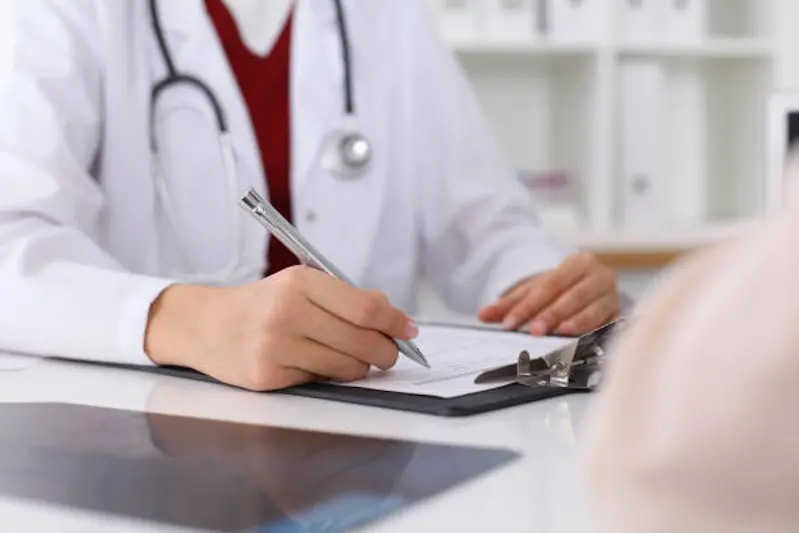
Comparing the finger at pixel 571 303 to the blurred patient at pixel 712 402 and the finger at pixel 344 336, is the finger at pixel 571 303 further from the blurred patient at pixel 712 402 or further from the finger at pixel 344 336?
the blurred patient at pixel 712 402

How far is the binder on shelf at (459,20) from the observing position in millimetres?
2318

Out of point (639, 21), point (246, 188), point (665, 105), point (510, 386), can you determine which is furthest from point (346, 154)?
point (665, 105)

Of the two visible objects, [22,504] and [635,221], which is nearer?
[22,504]

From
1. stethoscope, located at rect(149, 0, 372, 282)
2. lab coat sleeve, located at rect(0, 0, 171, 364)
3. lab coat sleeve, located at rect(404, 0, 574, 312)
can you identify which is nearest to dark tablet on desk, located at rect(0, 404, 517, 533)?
lab coat sleeve, located at rect(0, 0, 171, 364)

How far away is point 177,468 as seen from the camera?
1.65 ft

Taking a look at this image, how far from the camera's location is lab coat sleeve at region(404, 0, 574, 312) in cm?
142

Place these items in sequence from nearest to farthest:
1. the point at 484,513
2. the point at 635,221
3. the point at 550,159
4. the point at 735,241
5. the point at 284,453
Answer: the point at 735,241, the point at 484,513, the point at 284,453, the point at 635,221, the point at 550,159

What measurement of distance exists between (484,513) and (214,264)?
0.87 m

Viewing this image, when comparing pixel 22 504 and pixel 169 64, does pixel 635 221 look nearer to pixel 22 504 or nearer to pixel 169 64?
pixel 169 64

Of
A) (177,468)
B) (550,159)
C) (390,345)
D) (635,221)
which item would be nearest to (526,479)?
(177,468)

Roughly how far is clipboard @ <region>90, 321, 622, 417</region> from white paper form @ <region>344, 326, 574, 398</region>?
1 cm

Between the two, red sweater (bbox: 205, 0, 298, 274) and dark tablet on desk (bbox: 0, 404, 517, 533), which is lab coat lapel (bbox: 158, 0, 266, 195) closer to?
red sweater (bbox: 205, 0, 298, 274)

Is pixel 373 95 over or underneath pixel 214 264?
over

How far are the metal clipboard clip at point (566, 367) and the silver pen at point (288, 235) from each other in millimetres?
69
